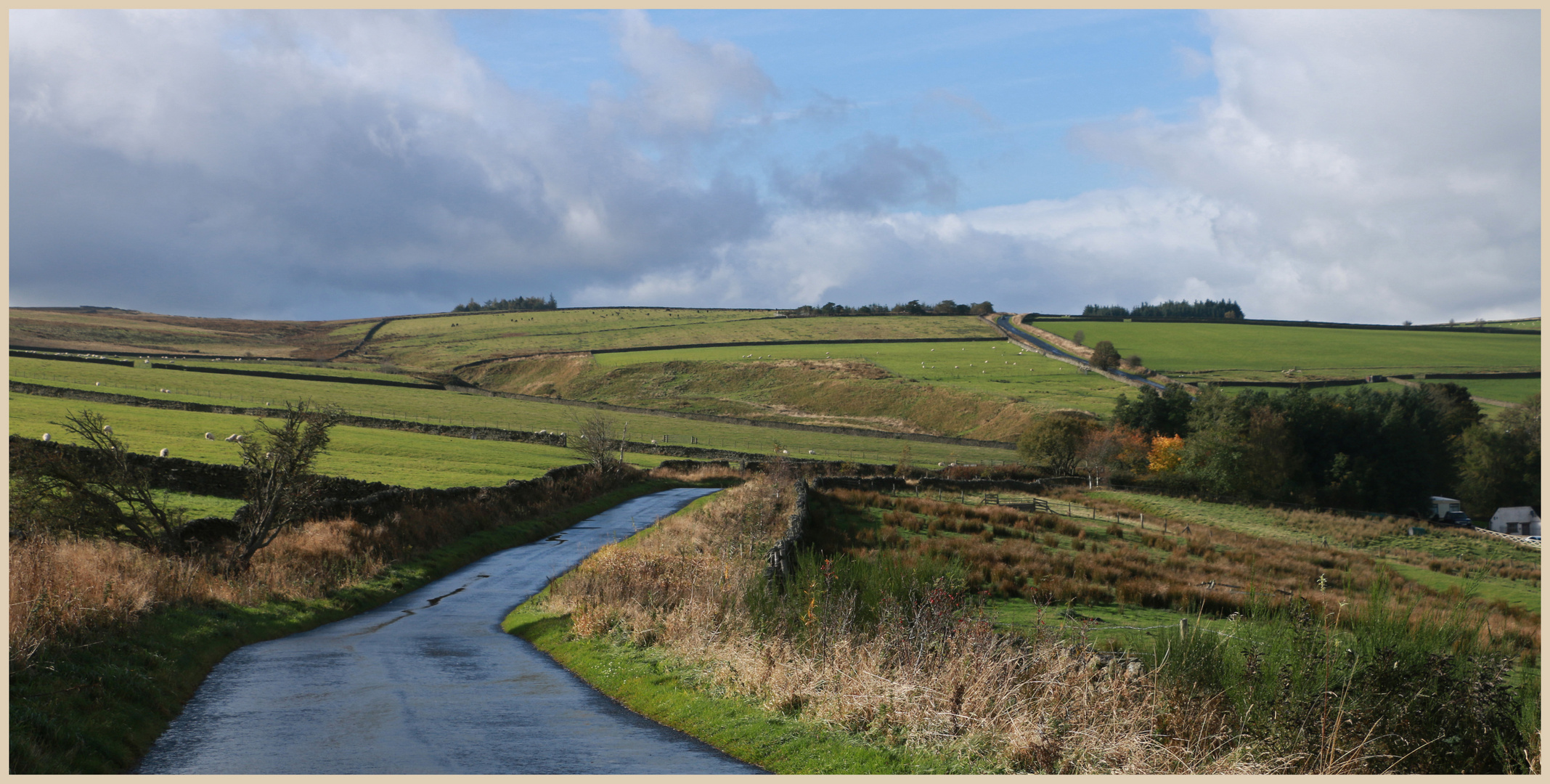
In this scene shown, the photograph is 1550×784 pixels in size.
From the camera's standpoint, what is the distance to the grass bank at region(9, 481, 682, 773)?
10.0 meters

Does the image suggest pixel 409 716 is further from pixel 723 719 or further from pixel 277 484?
pixel 277 484

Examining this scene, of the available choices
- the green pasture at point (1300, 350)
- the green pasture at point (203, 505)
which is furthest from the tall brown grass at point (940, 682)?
the green pasture at point (1300, 350)

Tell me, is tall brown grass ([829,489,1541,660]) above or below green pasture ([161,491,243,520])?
below

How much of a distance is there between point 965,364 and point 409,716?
412 ft

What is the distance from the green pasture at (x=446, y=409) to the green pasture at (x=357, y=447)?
9863mm

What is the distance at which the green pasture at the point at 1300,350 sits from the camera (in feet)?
402

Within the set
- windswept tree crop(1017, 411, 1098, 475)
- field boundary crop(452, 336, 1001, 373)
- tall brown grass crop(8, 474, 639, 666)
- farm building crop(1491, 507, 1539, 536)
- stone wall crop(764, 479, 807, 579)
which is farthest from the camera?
field boundary crop(452, 336, 1001, 373)

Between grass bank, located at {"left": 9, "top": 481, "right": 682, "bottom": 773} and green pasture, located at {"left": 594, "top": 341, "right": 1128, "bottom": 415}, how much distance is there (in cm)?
8938

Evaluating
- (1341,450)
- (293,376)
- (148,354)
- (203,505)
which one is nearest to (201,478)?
(203,505)

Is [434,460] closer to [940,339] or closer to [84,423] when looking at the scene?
[84,423]

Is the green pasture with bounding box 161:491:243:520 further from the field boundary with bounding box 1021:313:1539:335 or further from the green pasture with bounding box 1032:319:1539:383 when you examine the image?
the field boundary with bounding box 1021:313:1539:335

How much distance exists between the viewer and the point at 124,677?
505 inches

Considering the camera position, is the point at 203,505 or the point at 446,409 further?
the point at 446,409

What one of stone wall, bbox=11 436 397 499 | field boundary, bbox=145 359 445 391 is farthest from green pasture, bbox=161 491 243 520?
field boundary, bbox=145 359 445 391
